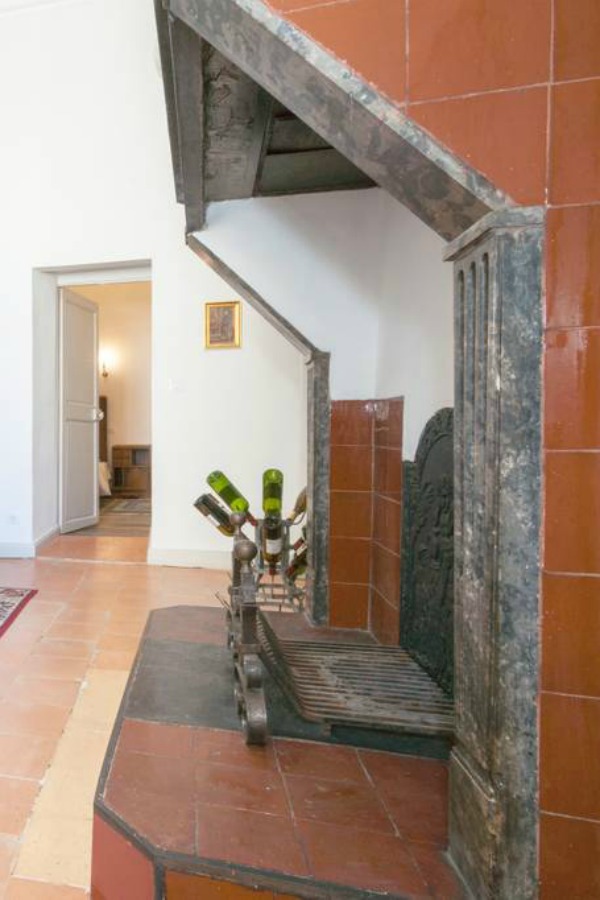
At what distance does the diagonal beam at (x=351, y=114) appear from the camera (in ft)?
2.28

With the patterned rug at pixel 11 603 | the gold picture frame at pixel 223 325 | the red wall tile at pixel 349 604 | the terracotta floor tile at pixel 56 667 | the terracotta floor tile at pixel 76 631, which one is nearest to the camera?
the terracotta floor tile at pixel 56 667

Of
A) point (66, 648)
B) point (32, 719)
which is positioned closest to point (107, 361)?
point (66, 648)

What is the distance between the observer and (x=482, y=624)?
722 millimetres

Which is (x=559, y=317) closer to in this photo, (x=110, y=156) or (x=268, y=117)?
(x=268, y=117)

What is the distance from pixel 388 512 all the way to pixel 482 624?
3.46 feet

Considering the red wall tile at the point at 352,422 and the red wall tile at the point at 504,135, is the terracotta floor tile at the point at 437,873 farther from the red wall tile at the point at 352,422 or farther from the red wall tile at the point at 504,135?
the red wall tile at the point at 352,422

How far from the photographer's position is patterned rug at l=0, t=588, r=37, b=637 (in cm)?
239

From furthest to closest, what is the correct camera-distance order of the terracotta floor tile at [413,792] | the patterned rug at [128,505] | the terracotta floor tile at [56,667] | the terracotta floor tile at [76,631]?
the patterned rug at [128,505], the terracotta floor tile at [76,631], the terracotta floor tile at [56,667], the terracotta floor tile at [413,792]

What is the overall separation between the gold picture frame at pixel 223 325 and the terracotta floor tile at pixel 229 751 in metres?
2.64

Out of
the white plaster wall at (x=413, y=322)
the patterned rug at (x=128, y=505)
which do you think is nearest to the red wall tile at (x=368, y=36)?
the white plaster wall at (x=413, y=322)

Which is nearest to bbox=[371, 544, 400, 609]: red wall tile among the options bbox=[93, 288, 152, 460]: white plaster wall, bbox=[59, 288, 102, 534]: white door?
bbox=[59, 288, 102, 534]: white door

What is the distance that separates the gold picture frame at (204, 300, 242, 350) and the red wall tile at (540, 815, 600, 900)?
3.09 meters

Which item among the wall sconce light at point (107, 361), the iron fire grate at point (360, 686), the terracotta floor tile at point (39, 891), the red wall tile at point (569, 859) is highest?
the wall sconce light at point (107, 361)

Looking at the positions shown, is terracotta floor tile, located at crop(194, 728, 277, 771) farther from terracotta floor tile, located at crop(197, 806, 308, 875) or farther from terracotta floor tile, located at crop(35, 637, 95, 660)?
terracotta floor tile, located at crop(35, 637, 95, 660)
